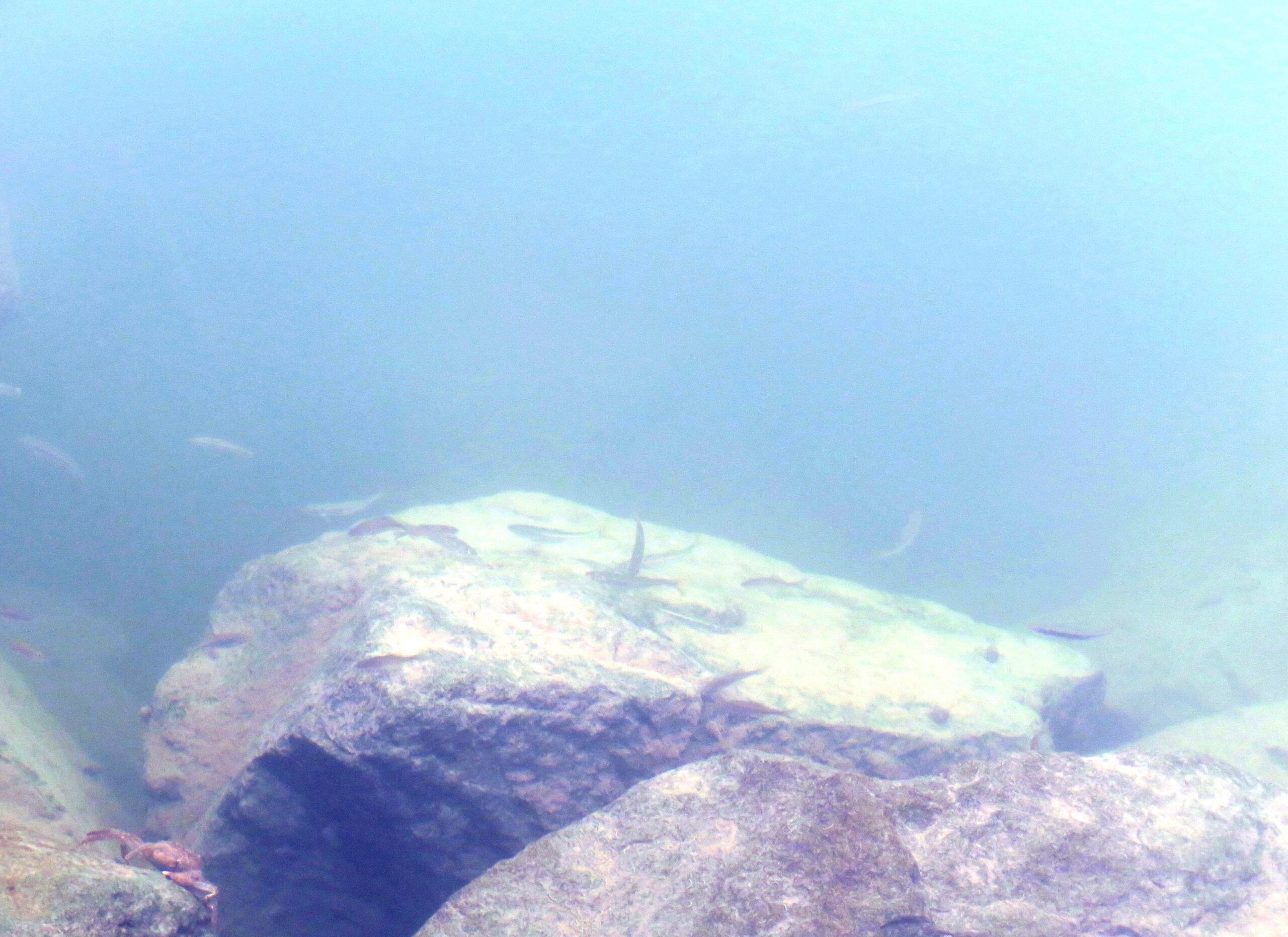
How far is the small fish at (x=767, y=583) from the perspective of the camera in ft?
21.7

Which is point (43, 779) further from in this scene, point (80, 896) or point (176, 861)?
point (80, 896)

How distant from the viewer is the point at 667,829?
2.44m

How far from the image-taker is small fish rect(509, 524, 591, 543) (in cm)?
706

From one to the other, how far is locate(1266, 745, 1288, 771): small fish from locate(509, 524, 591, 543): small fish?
6749 mm

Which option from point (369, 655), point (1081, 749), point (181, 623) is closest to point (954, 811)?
point (369, 655)

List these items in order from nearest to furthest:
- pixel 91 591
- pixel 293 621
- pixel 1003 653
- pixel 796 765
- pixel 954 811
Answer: pixel 954 811 < pixel 796 765 < pixel 293 621 < pixel 1003 653 < pixel 91 591

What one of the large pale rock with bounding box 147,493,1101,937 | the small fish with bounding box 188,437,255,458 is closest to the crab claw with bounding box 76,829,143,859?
the large pale rock with bounding box 147,493,1101,937

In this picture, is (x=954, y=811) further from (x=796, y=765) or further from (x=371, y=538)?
(x=371, y=538)

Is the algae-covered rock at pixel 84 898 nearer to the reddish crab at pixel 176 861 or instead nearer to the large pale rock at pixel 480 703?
the reddish crab at pixel 176 861

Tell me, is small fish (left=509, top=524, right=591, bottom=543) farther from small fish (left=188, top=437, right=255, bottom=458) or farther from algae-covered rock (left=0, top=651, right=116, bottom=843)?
small fish (left=188, top=437, right=255, bottom=458)

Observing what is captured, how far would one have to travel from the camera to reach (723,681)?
4.16 metres

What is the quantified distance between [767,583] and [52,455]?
10.1m

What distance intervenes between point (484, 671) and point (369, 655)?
582mm

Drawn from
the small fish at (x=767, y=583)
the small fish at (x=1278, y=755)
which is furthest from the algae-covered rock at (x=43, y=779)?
the small fish at (x=1278, y=755)
